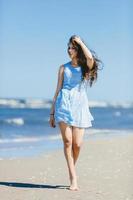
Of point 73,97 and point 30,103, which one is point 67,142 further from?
point 30,103

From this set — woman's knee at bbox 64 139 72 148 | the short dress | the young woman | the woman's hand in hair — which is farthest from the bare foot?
the woman's hand in hair

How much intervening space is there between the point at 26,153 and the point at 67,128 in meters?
4.25

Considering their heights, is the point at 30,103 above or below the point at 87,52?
below

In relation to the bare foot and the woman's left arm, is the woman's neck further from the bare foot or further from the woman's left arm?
the bare foot

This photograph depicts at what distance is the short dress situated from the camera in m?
6.05

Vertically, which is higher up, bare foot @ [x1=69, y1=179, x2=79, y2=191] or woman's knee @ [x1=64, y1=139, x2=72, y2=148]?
woman's knee @ [x1=64, y1=139, x2=72, y2=148]

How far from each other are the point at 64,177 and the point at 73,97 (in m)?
1.41

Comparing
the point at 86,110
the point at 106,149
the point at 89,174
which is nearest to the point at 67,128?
the point at 86,110

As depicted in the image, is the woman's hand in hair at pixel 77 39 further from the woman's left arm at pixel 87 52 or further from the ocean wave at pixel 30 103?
the ocean wave at pixel 30 103

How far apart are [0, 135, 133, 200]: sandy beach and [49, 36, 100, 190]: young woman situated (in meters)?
0.34

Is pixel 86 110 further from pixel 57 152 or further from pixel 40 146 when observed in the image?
pixel 40 146

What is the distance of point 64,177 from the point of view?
709 cm

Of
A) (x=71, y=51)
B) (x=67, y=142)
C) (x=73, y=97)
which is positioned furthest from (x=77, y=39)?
(x=67, y=142)

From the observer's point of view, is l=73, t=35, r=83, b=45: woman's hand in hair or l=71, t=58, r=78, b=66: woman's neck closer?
l=73, t=35, r=83, b=45: woman's hand in hair
